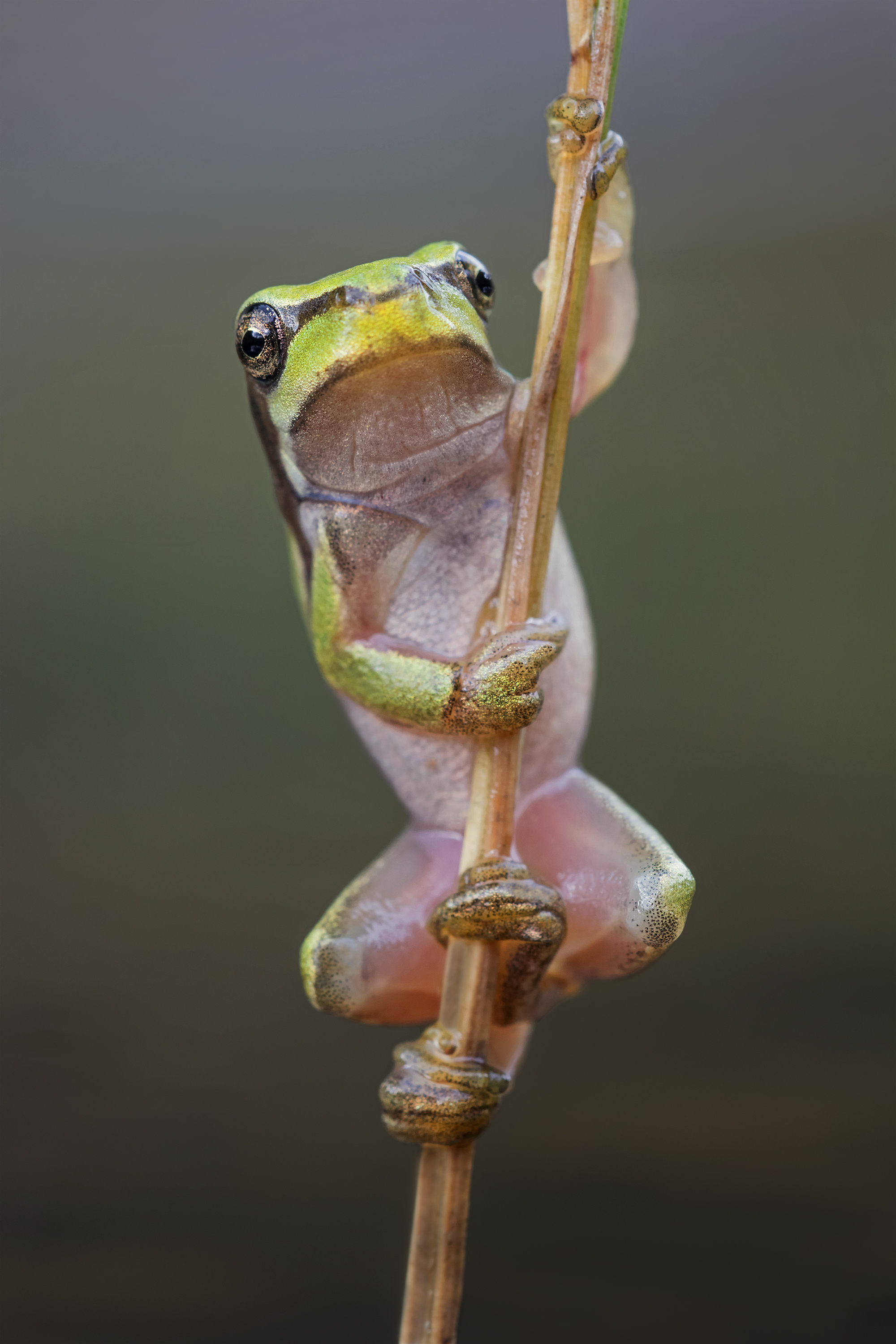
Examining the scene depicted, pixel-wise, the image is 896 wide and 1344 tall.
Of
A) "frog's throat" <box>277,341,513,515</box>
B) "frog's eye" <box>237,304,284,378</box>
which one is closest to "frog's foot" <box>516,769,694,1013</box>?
"frog's throat" <box>277,341,513,515</box>

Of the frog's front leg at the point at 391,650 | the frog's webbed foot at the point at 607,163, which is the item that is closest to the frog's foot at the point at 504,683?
the frog's front leg at the point at 391,650

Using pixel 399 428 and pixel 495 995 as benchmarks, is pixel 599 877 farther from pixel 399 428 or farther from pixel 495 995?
pixel 399 428

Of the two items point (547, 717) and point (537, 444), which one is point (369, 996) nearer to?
point (547, 717)

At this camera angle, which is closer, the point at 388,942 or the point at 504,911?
the point at 504,911

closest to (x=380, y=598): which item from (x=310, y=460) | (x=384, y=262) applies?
(x=310, y=460)

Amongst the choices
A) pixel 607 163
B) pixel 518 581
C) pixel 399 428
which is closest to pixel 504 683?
pixel 518 581

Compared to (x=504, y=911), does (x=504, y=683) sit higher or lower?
higher

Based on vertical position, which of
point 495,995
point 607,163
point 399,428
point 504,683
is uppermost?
point 607,163
